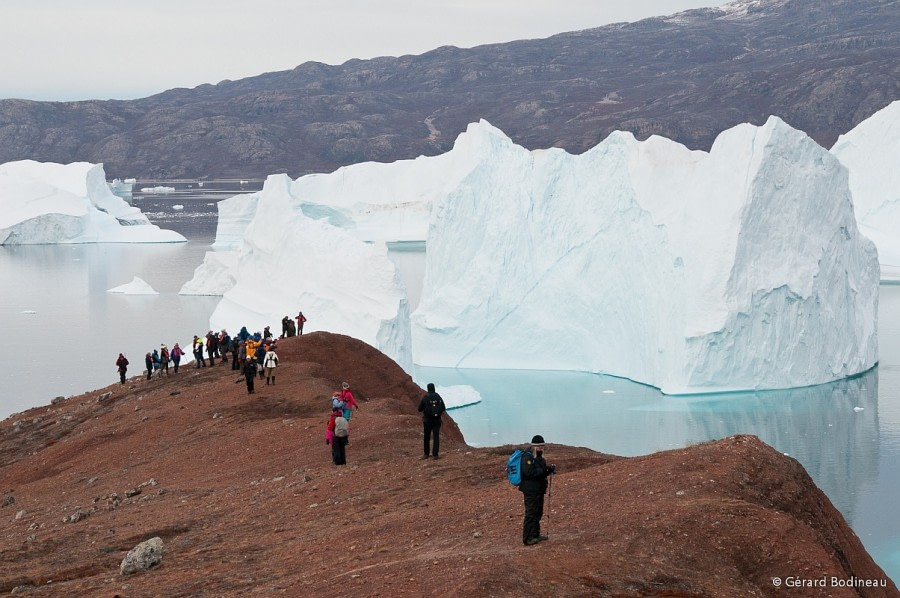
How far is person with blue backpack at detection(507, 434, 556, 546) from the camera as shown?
23.2 feet

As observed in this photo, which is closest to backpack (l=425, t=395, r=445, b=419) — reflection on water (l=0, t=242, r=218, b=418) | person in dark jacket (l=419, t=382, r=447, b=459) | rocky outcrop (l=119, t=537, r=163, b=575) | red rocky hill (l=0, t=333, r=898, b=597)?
person in dark jacket (l=419, t=382, r=447, b=459)

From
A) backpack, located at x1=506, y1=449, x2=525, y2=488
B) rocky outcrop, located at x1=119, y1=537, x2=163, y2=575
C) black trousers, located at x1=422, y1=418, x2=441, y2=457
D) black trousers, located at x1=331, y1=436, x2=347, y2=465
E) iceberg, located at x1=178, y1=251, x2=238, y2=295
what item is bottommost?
iceberg, located at x1=178, y1=251, x2=238, y2=295

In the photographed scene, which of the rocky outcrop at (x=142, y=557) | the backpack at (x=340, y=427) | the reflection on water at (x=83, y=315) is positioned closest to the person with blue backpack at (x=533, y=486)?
the rocky outcrop at (x=142, y=557)

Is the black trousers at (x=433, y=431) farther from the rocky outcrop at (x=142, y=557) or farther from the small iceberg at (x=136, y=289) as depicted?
the small iceberg at (x=136, y=289)

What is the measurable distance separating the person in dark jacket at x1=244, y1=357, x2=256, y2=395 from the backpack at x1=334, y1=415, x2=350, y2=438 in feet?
14.4

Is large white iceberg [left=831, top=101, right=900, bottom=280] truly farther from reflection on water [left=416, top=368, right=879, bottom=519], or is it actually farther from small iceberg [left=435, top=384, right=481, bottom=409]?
small iceberg [left=435, top=384, right=481, bottom=409]

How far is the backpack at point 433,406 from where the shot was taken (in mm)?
10352

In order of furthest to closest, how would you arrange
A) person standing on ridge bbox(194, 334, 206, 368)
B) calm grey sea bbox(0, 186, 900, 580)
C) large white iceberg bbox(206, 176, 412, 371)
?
large white iceberg bbox(206, 176, 412, 371), calm grey sea bbox(0, 186, 900, 580), person standing on ridge bbox(194, 334, 206, 368)

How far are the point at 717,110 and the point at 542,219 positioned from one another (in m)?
100

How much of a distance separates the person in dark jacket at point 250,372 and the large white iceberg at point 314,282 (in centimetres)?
943

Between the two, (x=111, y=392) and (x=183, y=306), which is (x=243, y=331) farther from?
(x=183, y=306)

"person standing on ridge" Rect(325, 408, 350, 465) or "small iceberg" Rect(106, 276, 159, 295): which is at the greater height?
"person standing on ridge" Rect(325, 408, 350, 465)

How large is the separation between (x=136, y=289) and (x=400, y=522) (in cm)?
3580

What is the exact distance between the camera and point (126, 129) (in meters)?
151
